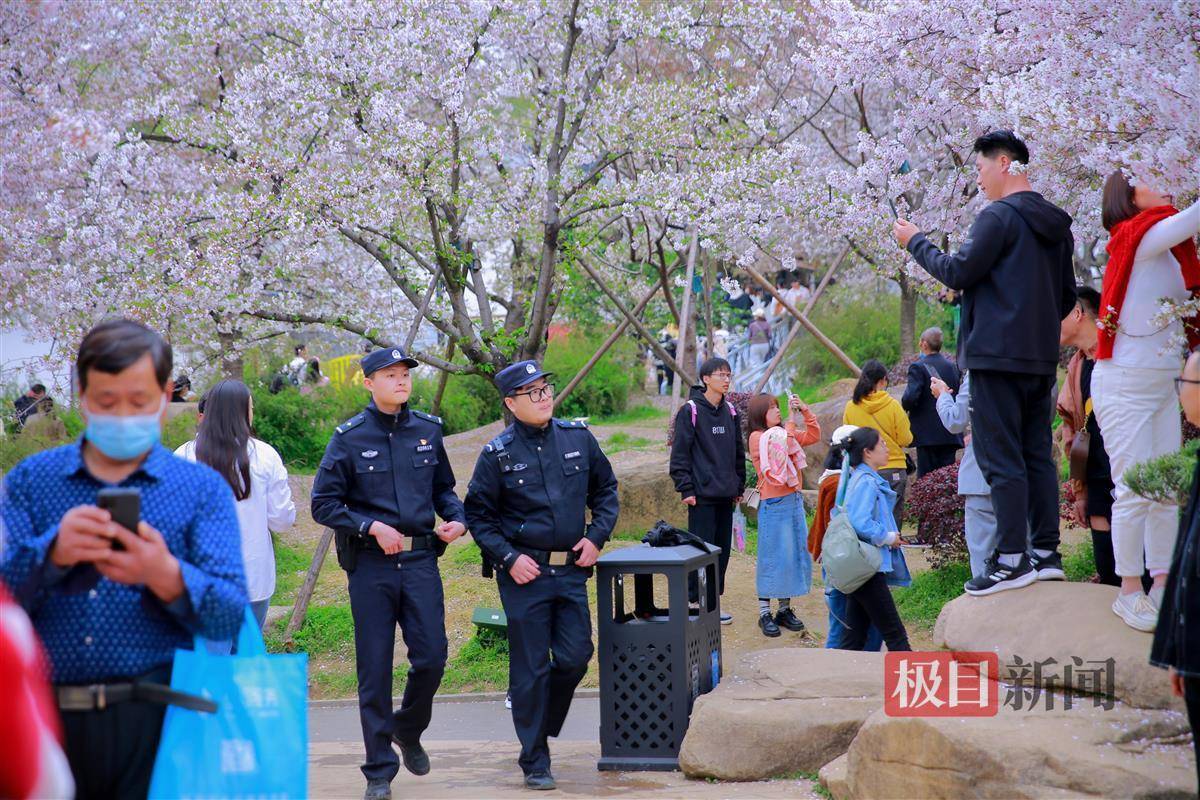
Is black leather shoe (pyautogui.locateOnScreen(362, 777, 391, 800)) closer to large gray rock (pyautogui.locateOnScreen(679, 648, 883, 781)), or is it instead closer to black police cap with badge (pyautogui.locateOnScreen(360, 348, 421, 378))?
large gray rock (pyautogui.locateOnScreen(679, 648, 883, 781))

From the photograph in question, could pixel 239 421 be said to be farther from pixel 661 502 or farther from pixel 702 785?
pixel 661 502

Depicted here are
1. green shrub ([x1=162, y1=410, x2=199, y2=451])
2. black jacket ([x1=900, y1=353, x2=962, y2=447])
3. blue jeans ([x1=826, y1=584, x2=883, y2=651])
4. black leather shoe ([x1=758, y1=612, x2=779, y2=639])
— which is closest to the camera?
blue jeans ([x1=826, y1=584, x2=883, y2=651])

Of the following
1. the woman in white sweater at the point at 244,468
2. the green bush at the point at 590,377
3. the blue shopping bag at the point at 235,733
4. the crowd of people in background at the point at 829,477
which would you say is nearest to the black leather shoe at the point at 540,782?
the crowd of people in background at the point at 829,477

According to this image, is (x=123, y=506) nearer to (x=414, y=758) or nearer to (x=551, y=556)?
(x=551, y=556)

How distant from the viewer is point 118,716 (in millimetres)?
2906

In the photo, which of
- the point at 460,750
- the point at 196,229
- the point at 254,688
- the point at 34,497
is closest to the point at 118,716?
the point at 254,688

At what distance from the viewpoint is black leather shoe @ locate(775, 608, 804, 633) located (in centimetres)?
923

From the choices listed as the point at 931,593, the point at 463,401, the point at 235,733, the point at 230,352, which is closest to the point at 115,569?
the point at 235,733

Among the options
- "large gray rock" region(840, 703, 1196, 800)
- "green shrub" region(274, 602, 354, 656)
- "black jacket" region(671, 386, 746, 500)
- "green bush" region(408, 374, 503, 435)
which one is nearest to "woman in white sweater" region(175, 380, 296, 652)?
"large gray rock" region(840, 703, 1196, 800)

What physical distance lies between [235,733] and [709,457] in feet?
20.0

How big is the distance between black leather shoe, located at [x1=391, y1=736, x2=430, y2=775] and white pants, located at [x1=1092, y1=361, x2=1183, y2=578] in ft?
11.2

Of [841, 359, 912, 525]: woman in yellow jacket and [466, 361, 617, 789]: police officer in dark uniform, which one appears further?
[841, 359, 912, 525]: woman in yellow jacket

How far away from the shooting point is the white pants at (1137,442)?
4.77 m

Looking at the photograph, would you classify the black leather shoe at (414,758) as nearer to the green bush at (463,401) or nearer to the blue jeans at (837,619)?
the blue jeans at (837,619)
